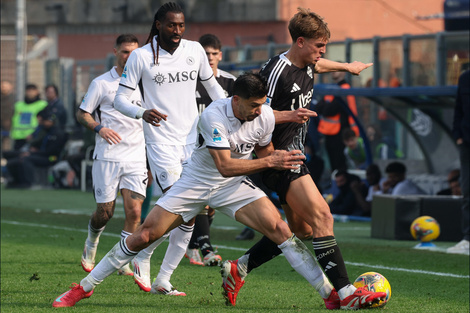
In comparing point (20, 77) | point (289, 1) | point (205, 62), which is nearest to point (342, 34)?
point (289, 1)

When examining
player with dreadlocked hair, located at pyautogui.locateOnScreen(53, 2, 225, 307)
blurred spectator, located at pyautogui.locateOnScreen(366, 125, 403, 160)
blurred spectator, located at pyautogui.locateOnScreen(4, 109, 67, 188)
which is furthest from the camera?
blurred spectator, located at pyautogui.locateOnScreen(4, 109, 67, 188)

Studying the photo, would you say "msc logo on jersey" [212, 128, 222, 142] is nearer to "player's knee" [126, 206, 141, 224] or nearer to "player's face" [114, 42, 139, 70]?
"player's knee" [126, 206, 141, 224]

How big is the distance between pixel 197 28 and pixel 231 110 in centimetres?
3497

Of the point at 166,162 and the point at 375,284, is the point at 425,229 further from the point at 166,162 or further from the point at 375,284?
the point at 375,284

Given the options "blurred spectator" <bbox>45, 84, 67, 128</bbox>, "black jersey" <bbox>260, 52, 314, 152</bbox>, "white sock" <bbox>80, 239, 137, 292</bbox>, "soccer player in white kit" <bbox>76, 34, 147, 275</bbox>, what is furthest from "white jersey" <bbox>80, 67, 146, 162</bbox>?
"blurred spectator" <bbox>45, 84, 67, 128</bbox>

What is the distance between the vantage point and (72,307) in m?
7.29

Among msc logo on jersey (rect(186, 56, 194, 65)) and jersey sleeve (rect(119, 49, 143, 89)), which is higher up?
msc logo on jersey (rect(186, 56, 194, 65))

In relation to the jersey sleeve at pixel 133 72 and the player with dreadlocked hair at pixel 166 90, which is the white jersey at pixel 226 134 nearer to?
the player with dreadlocked hair at pixel 166 90

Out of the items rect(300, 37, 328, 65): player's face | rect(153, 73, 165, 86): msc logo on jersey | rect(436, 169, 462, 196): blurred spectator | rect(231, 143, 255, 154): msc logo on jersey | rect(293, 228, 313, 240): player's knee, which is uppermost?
rect(300, 37, 328, 65): player's face

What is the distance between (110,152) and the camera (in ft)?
30.9

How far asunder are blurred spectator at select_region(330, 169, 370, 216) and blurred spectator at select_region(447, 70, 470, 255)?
13.3 ft

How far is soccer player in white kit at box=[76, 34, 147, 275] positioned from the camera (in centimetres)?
930

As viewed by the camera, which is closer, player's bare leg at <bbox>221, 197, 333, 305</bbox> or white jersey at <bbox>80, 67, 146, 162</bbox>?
player's bare leg at <bbox>221, 197, 333, 305</bbox>

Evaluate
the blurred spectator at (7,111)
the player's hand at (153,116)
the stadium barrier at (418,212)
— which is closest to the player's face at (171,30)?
the player's hand at (153,116)
